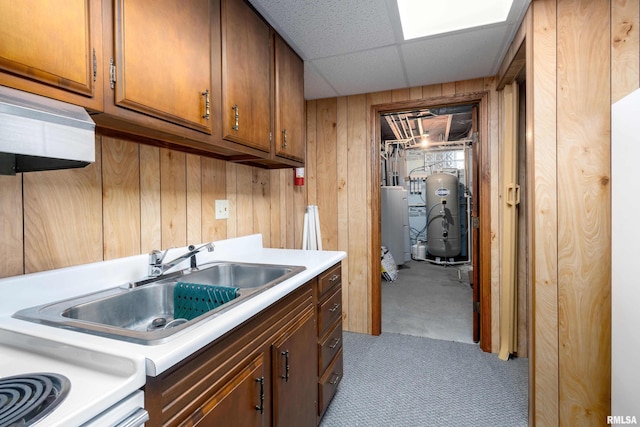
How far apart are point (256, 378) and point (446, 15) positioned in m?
2.05

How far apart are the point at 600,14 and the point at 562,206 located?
3.05 feet

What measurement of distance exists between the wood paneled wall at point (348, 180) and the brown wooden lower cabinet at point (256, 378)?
1.15 meters

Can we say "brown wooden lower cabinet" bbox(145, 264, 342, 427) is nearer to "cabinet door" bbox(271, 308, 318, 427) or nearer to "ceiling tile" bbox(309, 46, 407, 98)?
"cabinet door" bbox(271, 308, 318, 427)

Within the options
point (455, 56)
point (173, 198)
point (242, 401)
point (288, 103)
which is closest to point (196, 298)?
point (242, 401)

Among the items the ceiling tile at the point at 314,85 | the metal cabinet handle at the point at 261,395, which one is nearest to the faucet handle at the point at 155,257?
the metal cabinet handle at the point at 261,395

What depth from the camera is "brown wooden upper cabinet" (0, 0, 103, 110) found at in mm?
667

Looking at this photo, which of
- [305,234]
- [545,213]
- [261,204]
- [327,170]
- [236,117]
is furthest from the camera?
[327,170]

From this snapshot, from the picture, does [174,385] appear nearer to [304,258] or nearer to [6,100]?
[6,100]

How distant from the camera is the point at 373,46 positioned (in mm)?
1865

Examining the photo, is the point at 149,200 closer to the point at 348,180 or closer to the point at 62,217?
the point at 62,217

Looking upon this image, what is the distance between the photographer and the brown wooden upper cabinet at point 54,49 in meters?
0.67

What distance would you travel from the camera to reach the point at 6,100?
614 millimetres

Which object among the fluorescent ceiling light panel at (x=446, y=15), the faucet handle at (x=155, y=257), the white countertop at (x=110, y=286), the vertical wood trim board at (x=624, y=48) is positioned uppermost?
the fluorescent ceiling light panel at (x=446, y=15)

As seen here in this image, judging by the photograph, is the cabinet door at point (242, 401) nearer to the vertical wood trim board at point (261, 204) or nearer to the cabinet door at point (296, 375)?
the cabinet door at point (296, 375)
